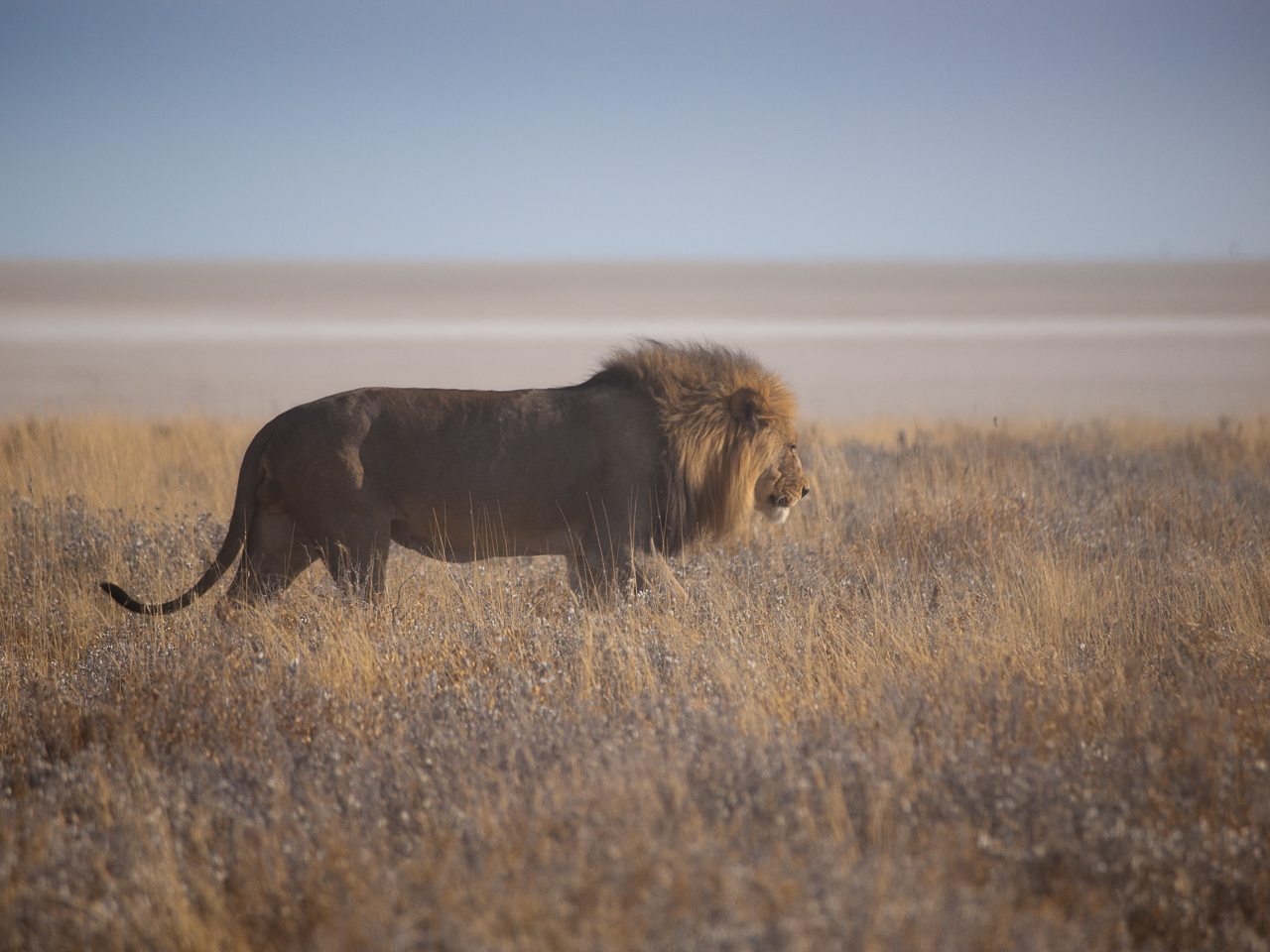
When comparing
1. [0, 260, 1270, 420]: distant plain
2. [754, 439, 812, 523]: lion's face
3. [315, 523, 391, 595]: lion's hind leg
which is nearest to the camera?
[315, 523, 391, 595]: lion's hind leg

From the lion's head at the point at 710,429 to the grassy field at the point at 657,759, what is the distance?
520mm

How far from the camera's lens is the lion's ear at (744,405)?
19.1 ft

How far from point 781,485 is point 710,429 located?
715 mm

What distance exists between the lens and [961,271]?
13012 cm

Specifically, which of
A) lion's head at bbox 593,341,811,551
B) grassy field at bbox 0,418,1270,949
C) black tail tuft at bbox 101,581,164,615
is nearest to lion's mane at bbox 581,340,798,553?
lion's head at bbox 593,341,811,551

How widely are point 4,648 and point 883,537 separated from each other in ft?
19.2

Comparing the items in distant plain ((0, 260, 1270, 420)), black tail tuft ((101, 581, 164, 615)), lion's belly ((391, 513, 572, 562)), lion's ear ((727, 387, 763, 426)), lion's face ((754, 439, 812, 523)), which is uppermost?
distant plain ((0, 260, 1270, 420))

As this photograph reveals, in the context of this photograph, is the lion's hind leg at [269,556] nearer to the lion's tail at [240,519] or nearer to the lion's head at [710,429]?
the lion's tail at [240,519]

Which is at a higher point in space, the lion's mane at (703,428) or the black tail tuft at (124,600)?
the lion's mane at (703,428)

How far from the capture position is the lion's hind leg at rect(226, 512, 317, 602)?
538cm

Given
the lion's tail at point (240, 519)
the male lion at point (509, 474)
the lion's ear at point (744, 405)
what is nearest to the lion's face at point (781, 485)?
the male lion at point (509, 474)

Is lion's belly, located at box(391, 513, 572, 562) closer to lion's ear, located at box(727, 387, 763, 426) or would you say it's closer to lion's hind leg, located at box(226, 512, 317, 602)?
lion's hind leg, located at box(226, 512, 317, 602)

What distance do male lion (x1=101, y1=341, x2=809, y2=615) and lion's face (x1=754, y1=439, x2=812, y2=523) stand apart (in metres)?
0.15

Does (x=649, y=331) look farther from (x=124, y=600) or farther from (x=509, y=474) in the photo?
(x=124, y=600)
